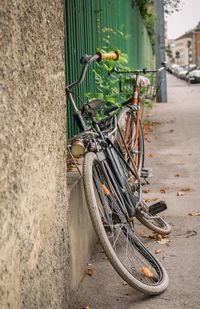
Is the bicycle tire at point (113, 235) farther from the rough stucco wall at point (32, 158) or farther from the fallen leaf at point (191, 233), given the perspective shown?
the fallen leaf at point (191, 233)

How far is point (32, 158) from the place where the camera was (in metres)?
2.37

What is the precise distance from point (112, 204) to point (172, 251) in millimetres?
783

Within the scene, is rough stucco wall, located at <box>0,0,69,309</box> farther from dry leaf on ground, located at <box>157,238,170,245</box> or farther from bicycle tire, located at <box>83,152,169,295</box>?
dry leaf on ground, located at <box>157,238,170,245</box>

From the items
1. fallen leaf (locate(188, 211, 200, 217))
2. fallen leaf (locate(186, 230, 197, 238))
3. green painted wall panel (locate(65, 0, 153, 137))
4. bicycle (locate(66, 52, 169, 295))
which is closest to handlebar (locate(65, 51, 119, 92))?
bicycle (locate(66, 52, 169, 295))

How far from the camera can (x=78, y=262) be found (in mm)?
3436

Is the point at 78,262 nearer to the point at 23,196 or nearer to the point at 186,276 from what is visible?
the point at 186,276

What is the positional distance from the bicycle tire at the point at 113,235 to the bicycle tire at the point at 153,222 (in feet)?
1.65

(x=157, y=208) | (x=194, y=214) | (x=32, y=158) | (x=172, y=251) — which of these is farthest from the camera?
(x=194, y=214)

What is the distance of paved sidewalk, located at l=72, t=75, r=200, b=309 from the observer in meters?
3.23

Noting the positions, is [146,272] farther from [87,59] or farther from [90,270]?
[87,59]

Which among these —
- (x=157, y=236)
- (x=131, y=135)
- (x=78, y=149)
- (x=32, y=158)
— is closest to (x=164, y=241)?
(x=157, y=236)

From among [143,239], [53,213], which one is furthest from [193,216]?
[53,213]

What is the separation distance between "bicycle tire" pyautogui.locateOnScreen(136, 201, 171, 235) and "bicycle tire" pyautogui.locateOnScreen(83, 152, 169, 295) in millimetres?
504

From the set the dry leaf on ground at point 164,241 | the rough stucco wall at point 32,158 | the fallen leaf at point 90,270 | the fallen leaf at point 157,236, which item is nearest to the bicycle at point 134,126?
the fallen leaf at point 157,236
